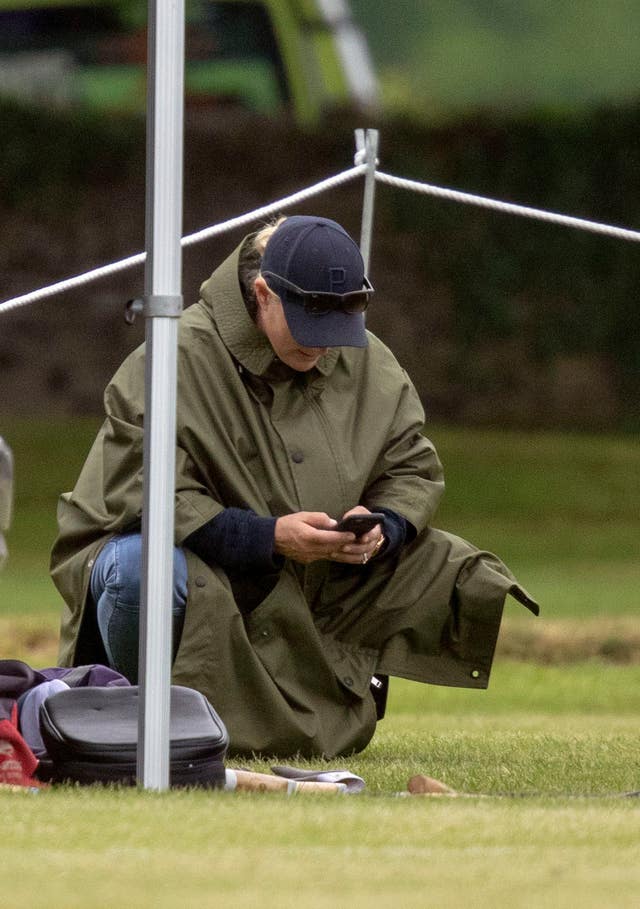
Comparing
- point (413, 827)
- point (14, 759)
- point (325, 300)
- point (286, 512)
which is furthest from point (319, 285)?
point (413, 827)

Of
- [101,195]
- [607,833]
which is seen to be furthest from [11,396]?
[607,833]

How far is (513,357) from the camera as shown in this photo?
16.6 m

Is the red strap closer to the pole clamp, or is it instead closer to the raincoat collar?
the pole clamp

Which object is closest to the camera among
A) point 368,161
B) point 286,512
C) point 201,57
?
point 286,512

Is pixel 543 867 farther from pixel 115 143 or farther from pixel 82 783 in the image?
pixel 115 143

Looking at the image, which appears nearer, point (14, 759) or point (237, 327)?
point (14, 759)

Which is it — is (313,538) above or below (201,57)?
below

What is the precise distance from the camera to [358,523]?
4043mm

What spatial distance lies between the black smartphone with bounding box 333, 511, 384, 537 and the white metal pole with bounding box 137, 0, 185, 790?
0.81m

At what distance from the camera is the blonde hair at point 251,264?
430 centimetres

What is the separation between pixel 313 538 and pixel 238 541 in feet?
0.54

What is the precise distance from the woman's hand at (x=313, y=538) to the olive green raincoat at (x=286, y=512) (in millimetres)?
151

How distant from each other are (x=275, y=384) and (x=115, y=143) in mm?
12342

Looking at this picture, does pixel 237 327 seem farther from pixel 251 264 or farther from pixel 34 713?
pixel 34 713
